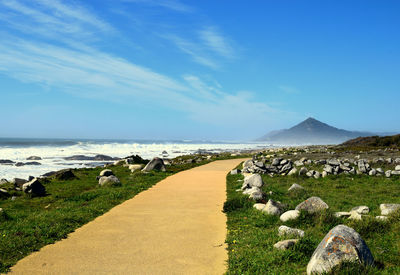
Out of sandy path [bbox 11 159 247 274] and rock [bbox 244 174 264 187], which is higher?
rock [bbox 244 174 264 187]

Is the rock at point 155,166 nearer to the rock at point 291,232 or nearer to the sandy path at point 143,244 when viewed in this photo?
the sandy path at point 143,244

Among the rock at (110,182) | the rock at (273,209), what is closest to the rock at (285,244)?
the rock at (273,209)

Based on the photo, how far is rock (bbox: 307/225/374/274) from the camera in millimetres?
5082

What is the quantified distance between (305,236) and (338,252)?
78.9 inches

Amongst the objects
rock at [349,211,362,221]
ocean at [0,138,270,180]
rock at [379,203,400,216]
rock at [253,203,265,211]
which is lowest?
ocean at [0,138,270,180]

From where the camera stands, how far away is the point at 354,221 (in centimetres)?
813

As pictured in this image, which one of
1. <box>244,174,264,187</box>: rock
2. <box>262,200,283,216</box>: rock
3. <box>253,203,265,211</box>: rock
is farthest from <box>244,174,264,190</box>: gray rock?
<box>262,200,283,216</box>: rock

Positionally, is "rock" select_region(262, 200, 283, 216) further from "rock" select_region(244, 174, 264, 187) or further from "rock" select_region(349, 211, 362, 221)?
"rock" select_region(244, 174, 264, 187)

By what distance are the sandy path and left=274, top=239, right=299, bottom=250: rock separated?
1.22 meters

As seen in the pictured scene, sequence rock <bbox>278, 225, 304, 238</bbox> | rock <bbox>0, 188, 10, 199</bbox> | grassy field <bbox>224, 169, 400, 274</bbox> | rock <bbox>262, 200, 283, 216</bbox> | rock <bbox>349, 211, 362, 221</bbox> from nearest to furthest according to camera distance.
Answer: grassy field <bbox>224, 169, 400, 274</bbox>
rock <bbox>278, 225, 304, 238</bbox>
rock <bbox>349, 211, 362, 221</bbox>
rock <bbox>262, 200, 283, 216</bbox>
rock <bbox>0, 188, 10, 199</bbox>

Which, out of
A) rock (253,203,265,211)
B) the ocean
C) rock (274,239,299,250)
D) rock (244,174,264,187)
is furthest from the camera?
the ocean

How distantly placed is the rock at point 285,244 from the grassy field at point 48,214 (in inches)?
218

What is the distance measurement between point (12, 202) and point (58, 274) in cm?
938

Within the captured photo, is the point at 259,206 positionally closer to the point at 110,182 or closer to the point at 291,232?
the point at 291,232
